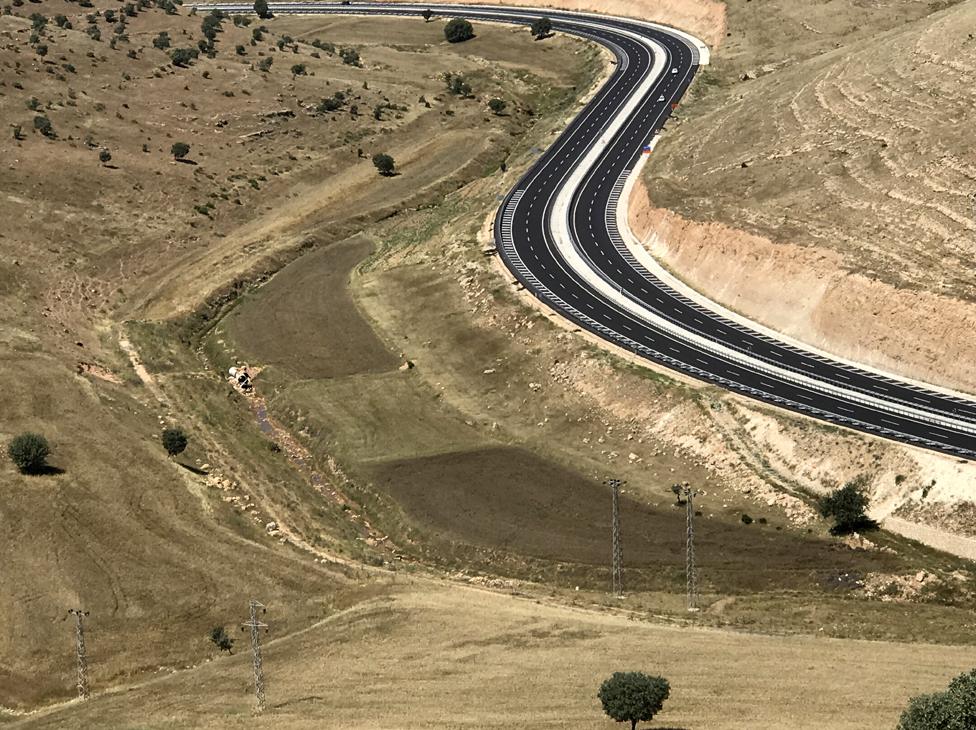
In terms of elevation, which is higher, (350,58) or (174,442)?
(350,58)

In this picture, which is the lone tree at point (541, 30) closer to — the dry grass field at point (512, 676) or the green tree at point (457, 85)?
the green tree at point (457, 85)

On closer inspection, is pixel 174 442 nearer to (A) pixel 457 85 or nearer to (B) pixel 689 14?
(A) pixel 457 85

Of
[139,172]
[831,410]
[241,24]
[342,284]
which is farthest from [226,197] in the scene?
[831,410]

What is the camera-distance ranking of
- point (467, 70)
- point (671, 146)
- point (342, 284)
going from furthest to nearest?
point (467, 70), point (671, 146), point (342, 284)

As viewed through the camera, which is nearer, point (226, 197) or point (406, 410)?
point (406, 410)

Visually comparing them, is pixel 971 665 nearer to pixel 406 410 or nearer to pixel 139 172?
pixel 406 410

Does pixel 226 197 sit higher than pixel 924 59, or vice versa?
pixel 924 59

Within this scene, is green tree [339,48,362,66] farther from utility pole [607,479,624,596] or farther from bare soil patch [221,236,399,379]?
utility pole [607,479,624,596]

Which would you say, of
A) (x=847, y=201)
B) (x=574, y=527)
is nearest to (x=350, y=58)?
(x=847, y=201)
